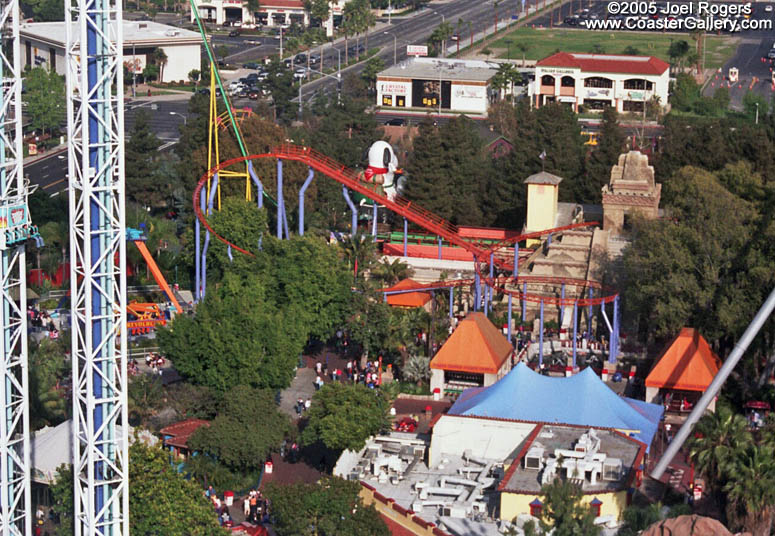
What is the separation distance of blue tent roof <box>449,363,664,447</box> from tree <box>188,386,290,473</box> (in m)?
6.93

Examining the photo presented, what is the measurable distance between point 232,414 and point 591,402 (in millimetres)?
13562

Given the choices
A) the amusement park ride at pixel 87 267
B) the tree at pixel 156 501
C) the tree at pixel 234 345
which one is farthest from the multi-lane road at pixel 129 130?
the amusement park ride at pixel 87 267

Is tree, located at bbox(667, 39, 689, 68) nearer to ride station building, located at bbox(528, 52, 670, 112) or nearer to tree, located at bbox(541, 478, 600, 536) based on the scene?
ride station building, located at bbox(528, 52, 670, 112)

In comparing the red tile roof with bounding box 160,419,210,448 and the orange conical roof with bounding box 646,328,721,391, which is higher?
the orange conical roof with bounding box 646,328,721,391

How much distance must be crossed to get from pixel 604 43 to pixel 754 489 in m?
148

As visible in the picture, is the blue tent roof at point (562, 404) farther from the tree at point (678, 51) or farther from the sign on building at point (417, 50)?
the sign on building at point (417, 50)

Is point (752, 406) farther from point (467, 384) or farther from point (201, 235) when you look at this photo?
point (201, 235)

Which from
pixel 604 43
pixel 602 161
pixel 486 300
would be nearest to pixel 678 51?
pixel 604 43

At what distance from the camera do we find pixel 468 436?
5838 centimetres

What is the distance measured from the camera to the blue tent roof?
58812 millimetres

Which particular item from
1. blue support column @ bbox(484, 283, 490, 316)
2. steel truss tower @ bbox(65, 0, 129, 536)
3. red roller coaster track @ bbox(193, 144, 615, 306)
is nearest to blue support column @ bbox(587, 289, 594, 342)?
red roller coaster track @ bbox(193, 144, 615, 306)

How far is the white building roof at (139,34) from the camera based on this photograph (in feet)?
512

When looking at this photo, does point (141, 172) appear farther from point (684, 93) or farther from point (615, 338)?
point (684, 93)

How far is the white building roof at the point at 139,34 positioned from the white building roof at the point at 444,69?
21608mm
